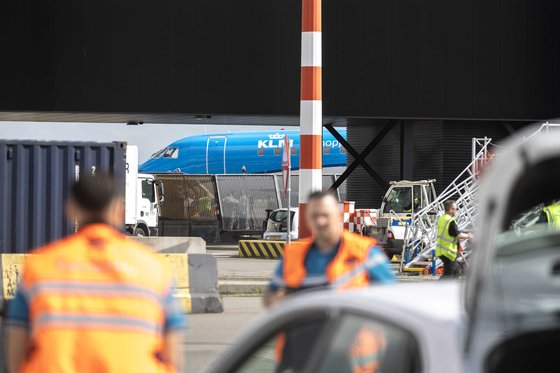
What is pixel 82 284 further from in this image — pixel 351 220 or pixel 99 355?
pixel 351 220

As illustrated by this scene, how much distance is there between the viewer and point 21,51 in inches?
1391

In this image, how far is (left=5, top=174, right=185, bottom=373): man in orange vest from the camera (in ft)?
13.3

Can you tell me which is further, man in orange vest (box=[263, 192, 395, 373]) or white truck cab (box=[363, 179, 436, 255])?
white truck cab (box=[363, 179, 436, 255])

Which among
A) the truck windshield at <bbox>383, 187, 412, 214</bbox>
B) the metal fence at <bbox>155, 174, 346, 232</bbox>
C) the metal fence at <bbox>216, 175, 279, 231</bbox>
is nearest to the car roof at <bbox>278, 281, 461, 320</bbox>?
the truck windshield at <bbox>383, 187, 412, 214</bbox>

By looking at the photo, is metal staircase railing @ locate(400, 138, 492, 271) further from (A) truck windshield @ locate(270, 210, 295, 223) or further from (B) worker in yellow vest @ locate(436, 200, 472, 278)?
(A) truck windshield @ locate(270, 210, 295, 223)

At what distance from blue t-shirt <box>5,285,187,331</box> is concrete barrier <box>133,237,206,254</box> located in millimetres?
13198

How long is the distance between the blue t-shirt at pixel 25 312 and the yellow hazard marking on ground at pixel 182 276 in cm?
1139

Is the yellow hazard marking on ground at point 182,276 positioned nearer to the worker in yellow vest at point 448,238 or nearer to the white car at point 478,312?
the worker in yellow vest at point 448,238

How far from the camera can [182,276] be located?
15867mm

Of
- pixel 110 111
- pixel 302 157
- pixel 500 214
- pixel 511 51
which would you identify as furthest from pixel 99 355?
pixel 511 51

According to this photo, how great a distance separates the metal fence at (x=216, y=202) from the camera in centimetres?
4447

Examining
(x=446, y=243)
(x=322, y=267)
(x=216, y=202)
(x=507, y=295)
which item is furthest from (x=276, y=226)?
(x=507, y=295)

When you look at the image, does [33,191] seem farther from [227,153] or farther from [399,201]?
[227,153]

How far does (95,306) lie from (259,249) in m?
28.8
